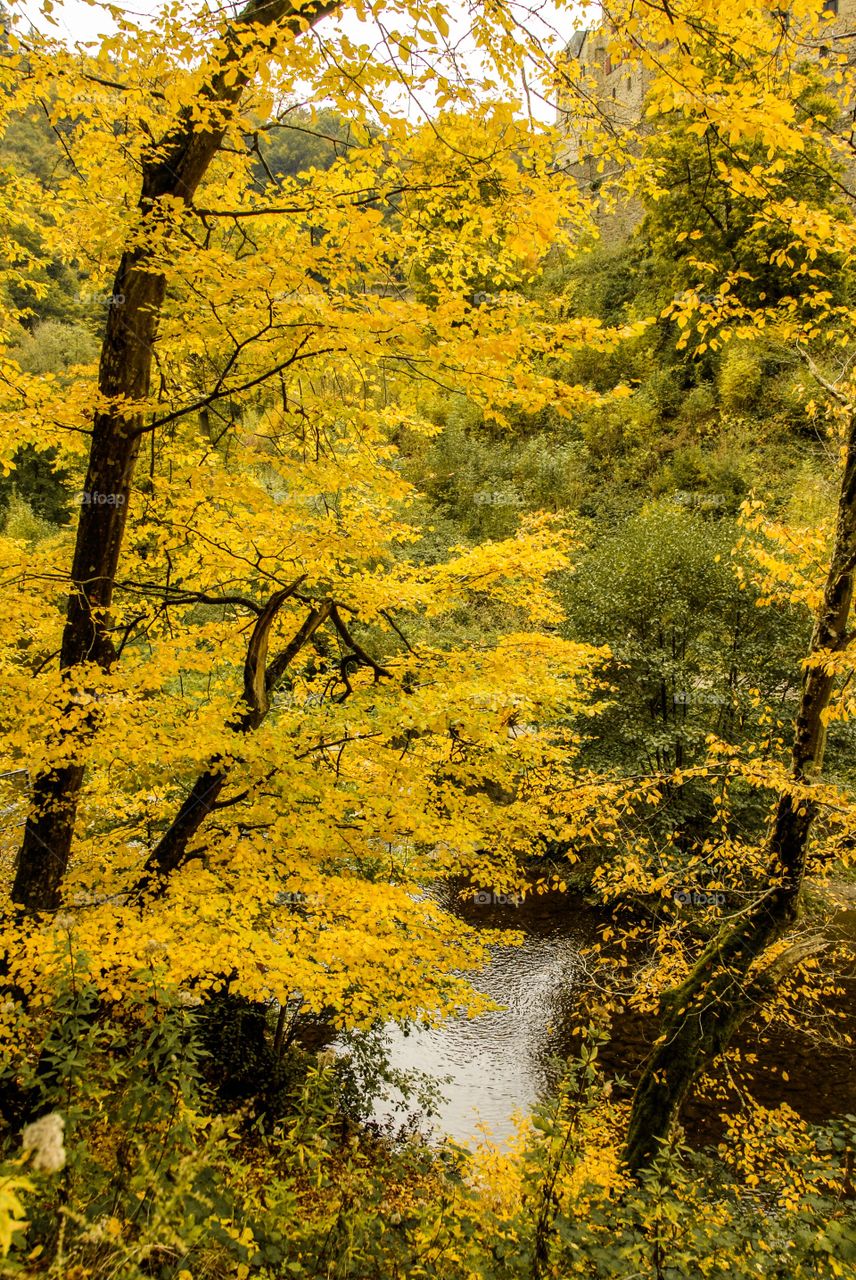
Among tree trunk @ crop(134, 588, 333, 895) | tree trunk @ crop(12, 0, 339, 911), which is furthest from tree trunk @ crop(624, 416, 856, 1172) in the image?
tree trunk @ crop(12, 0, 339, 911)

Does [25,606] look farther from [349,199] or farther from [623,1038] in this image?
[623,1038]

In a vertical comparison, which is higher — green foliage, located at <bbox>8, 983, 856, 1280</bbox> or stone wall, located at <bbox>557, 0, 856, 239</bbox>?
stone wall, located at <bbox>557, 0, 856, 239</bbox>

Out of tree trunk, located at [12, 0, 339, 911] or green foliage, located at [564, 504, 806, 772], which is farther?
green foliage, located at [564, 504, 806, 772]

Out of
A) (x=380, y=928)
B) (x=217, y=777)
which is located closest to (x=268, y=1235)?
(x=380, y=928)

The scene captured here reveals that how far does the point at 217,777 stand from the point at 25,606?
5.81ft

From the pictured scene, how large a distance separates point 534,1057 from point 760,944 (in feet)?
17.0

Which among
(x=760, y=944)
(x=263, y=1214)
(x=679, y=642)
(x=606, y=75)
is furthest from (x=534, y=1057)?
(x=606, y=75)

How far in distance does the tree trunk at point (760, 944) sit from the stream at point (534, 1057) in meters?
1.94

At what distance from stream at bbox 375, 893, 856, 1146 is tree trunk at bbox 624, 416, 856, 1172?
1.94 metres

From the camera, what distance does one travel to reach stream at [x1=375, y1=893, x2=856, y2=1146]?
24.7 ft

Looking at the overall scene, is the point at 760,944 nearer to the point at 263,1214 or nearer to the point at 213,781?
the point at 263,1214

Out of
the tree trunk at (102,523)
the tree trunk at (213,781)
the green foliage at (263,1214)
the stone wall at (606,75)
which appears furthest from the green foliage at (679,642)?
the green foliage at (263,1214)

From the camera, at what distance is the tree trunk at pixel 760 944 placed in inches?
168

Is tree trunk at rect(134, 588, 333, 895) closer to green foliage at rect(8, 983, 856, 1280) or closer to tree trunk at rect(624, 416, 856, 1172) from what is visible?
green foliage at rect(8, 983, 856, 1280)
